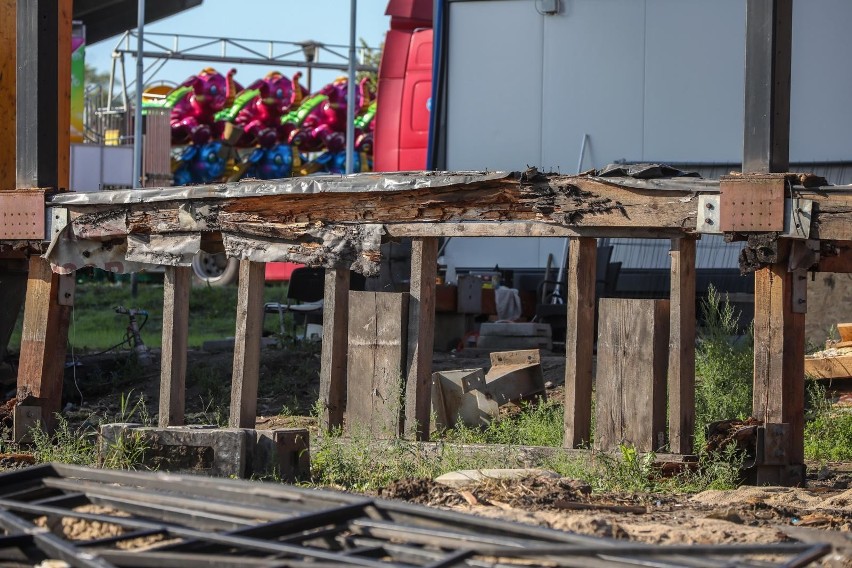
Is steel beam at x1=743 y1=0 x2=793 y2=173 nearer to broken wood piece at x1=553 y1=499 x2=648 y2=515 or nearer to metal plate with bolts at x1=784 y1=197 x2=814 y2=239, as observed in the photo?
metal plate with bolts at x1=784 y1=197 x2=814 y2=239

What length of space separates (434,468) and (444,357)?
19.2 ft

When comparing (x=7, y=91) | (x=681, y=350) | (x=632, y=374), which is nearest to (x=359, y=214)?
(x=632, y=374)

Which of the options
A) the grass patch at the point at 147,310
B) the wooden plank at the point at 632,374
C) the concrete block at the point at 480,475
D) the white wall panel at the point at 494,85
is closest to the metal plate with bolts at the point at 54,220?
the concrete block at the point at 480,475

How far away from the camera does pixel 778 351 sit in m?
7.69

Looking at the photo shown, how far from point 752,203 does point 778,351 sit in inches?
36.6

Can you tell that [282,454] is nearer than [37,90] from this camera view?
Yes

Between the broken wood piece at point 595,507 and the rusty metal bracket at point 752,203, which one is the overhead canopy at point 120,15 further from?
the broken wood piece at point 595,507

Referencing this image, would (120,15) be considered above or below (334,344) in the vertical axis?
above

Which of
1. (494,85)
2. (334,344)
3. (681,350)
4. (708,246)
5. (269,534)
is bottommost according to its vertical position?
(269,534)

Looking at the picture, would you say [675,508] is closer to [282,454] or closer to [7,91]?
[282,454]

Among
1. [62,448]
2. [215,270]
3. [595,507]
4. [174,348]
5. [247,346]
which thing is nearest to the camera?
[595,507]

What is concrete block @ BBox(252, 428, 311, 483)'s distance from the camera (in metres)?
7.98

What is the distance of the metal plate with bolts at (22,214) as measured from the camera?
1007 centimetres

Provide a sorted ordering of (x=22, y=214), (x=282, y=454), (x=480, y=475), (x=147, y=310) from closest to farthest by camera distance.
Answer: (x=480, y=475)
(x=282, y=454)
(x=22, y=214)
(x=147, y=310)
